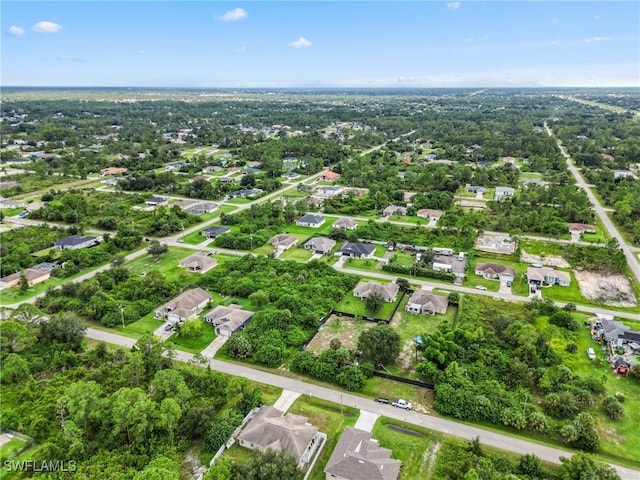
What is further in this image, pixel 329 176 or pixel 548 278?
pixel 329 176

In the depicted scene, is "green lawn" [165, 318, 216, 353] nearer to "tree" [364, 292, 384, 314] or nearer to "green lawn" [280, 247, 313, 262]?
"tree" [364, 292, 384, 314]

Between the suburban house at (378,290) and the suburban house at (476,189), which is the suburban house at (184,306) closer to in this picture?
the suburban house at (378,290)

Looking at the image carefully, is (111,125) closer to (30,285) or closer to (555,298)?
(30,285)

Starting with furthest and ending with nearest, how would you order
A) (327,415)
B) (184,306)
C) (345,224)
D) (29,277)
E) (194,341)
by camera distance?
(345,224) < (29,277) < (184,306) < (194,341) < (327,415)

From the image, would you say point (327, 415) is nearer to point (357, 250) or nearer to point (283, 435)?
point (283, 435)

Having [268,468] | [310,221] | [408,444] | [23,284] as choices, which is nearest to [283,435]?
[268,468]

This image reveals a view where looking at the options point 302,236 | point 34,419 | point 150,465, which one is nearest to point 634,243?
point 302,236

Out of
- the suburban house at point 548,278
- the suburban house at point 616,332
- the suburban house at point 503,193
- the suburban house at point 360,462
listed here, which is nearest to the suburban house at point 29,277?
the suburban house at point 360,462
